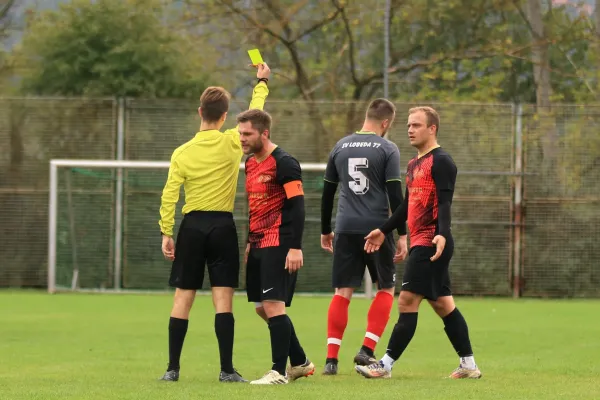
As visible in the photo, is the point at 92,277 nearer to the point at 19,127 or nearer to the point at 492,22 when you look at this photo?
the point at 19,127

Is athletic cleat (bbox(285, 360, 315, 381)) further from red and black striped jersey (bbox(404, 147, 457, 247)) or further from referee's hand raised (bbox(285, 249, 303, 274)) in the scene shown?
red and black striped jersey (bbox(404, 147, 457, 247))

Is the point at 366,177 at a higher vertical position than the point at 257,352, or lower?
higher

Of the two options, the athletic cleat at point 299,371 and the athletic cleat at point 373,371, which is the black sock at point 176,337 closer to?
the athletic cleat at point 299,371

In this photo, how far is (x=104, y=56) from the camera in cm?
2241

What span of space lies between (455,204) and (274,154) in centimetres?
1178

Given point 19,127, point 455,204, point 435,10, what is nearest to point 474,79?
point 435,10

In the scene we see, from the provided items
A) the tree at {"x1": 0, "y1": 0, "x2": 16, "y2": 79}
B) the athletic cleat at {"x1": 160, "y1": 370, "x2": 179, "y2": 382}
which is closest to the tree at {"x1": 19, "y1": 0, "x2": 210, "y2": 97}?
the tree at {"x1": 0, "y1": 0, "x2": 16, "y2": 79}

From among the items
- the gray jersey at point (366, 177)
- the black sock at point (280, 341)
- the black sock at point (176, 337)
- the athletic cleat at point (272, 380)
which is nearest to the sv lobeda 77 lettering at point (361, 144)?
the gray jersey at point (366, 177)

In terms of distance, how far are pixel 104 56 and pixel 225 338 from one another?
14457mm

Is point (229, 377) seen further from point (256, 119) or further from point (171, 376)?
point (256, 119)

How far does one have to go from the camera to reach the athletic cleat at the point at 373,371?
342 inches

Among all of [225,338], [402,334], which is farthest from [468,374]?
[225,338]

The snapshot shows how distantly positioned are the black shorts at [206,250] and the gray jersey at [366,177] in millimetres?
Answer: 1253

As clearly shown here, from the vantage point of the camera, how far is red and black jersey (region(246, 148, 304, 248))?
8484 mm
